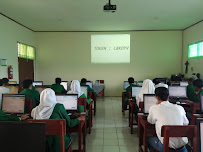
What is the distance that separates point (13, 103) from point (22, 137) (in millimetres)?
2361

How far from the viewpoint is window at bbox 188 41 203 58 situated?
7.03 meters

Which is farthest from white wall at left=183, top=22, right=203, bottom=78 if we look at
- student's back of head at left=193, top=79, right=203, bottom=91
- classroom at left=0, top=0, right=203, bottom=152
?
student's back of head at left=193, top=79, right=203, bottom=91

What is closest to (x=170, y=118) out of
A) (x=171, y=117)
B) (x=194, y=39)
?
(x=171, y=117)

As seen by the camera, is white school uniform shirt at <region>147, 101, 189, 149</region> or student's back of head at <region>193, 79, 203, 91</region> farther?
student's back of head at <region>193, 79, 203, 91</region>

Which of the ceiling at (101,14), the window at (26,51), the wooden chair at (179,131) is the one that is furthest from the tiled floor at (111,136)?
the window at (26,51)

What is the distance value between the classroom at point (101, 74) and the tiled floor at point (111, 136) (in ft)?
0.07

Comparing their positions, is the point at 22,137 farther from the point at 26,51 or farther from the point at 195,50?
the point at 195,50

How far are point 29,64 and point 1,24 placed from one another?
2.76 metres

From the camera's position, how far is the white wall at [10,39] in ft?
20.1

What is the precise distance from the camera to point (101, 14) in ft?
20.2

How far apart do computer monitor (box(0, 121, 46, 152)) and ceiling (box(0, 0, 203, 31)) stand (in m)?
4.68

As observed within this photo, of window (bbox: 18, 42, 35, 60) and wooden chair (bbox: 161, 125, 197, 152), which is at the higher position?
window (bbox: 18, 42, 35, 60)

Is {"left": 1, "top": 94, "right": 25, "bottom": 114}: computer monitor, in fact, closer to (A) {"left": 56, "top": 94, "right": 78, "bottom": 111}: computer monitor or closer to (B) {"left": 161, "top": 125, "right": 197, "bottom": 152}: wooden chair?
(A) {"left": 56, "top": 94, "right": 78, "bottom": 111}: computer monitor

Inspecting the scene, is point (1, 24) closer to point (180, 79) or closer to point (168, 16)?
point (168, 16)
